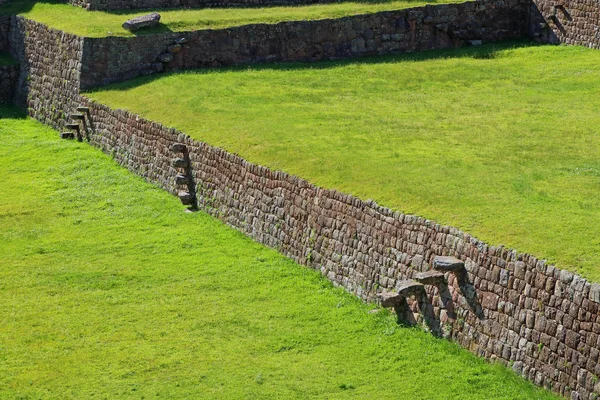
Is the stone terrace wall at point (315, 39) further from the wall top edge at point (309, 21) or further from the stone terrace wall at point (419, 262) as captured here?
the stone terrace wall at point (419, 262)

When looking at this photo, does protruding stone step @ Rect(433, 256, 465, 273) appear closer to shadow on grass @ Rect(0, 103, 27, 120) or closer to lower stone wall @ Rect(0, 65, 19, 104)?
shadow on grass @ Rect(0, 103, 27, 120)

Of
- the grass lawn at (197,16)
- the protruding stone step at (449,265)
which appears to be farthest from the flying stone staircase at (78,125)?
the protruding stone step at (449,265)

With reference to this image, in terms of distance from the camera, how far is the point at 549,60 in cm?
2905

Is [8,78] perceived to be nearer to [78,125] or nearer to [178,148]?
[78,125]

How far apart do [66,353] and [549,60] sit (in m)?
16.0

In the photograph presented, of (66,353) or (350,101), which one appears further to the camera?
(350,101)

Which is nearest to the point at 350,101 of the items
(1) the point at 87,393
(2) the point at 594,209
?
(2) the point at 594,209

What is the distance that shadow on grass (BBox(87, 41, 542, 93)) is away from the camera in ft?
92.2

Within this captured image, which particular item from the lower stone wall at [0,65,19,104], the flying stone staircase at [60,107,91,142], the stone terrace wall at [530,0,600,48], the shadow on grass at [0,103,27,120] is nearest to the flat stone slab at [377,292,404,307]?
the flying stone staircase at [60,107,91,142]

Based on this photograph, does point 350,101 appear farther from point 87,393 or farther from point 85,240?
point 87,393

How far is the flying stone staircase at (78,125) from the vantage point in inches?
1077

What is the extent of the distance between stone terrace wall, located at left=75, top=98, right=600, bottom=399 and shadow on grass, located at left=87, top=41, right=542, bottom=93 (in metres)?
4.15

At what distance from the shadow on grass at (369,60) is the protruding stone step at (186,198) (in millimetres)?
5523

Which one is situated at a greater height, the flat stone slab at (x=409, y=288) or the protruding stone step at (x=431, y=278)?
the protruding stone step at (x=431, y=278)
